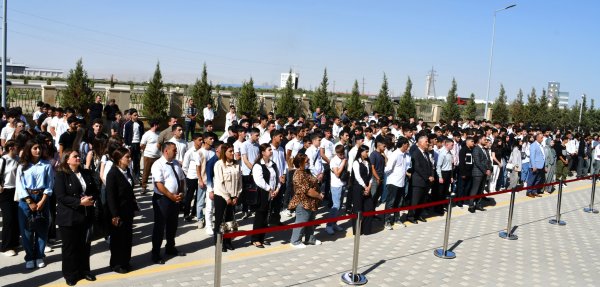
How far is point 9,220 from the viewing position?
267 inches

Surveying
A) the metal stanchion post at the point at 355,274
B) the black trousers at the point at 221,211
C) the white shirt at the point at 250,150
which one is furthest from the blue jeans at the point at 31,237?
the metal stanchion post at the point at 355,274

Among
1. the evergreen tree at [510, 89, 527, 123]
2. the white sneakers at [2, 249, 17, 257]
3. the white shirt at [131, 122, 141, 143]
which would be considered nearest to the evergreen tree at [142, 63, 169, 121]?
the white shirt at [131, 122, 141, 143]

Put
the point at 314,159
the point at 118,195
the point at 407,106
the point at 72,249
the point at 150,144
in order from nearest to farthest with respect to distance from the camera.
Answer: the point at 72,249, the point at 118,195, the point at 314,159, the point at 150,144, the point at 407,106

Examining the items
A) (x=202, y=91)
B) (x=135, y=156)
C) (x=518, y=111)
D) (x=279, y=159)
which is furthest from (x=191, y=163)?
(x=518, y=111)

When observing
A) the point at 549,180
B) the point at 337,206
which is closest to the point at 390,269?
the point at 337,206

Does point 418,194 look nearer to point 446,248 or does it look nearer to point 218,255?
point 446,248

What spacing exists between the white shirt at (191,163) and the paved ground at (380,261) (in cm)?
98

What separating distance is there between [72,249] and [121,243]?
2.09ft

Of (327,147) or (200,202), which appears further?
(327,147)

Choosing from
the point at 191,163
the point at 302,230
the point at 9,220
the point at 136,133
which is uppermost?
the point at 136,133

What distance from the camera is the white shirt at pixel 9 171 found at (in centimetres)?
668

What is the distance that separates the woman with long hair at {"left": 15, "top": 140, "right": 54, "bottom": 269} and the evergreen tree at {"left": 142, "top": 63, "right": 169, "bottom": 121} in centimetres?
1848

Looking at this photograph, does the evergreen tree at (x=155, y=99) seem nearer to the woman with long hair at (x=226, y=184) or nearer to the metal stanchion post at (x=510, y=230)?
the woman with long hair at (x=226, y=184)

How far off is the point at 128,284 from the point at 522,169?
1276 centimetres
